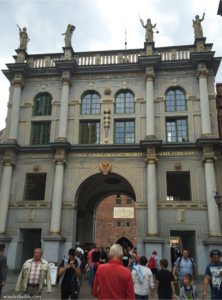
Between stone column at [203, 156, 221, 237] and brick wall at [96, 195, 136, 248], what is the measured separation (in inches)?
1410

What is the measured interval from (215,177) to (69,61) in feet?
45.6

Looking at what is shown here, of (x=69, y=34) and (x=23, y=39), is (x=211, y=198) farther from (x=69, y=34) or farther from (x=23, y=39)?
(x=23, y=39)

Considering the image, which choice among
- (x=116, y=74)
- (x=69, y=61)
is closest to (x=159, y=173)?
A: (x=116, y=74)

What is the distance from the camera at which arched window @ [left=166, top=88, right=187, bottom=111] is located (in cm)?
2288

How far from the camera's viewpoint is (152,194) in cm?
2008

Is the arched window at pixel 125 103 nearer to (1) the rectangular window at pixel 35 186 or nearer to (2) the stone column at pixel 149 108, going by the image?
(2) the stone column at pixel 149 108

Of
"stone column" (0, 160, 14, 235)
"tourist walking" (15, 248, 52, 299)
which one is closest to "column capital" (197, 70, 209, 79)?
"stone column" (0, 160, 14, 235)

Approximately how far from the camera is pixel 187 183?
21500 mm

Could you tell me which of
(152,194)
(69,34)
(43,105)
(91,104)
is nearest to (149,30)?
(69,34)

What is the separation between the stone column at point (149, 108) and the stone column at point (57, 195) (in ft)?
21.3

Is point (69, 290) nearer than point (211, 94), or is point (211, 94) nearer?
point (69, 290)

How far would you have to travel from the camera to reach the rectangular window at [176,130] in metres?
22.0

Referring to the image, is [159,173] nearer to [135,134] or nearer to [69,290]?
[135,134]

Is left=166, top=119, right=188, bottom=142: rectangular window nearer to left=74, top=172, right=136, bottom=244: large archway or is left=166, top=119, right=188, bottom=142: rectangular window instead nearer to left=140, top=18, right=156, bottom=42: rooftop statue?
left=74, top=172, right=136, bottom=244: large archway
